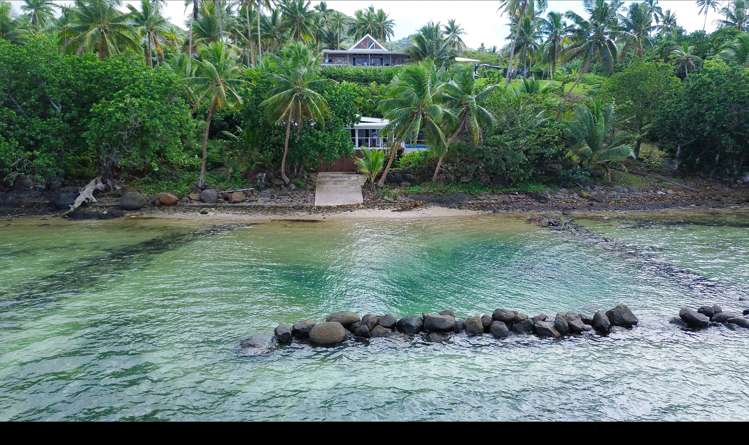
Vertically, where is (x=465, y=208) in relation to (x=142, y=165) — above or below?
below

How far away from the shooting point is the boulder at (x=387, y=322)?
43.5 ft

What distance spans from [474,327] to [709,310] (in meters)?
6.98

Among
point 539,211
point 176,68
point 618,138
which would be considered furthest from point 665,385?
point 176,68

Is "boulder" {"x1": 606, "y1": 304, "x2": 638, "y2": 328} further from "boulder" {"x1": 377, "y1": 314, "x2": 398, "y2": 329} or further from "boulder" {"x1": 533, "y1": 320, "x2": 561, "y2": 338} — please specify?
"boulder" {"x1": 377, "y1": 314, "x2": 398, "y2": 329}

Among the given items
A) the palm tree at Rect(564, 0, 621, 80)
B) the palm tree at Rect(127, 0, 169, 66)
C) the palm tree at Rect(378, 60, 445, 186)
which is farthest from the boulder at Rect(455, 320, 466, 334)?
the palm tree at Rect(564, 0, 621, 80)

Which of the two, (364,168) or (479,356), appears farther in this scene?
(364,168)

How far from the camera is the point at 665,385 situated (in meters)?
10.7

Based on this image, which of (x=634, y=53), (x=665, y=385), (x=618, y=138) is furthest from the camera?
(x=634, y=53)

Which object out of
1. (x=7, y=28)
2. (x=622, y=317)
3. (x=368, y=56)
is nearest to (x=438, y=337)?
(x=622, y=317)

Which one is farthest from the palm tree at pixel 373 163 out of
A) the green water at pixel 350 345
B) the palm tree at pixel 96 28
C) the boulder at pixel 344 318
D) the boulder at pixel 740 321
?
the boulder at pixel 740 321

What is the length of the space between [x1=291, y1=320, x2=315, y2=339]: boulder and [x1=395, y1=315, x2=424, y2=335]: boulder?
2.34m

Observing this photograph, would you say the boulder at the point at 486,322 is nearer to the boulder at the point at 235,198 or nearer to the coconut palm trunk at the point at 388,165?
the coconut palm trunk at the point at 388,165

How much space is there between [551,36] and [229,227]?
1437 inches

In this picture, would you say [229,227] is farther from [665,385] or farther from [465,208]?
[665,385]
